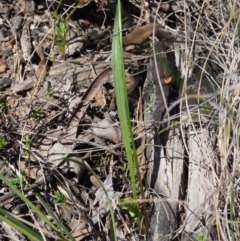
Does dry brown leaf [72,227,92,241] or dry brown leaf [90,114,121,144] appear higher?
dry brown leaf [90,114,121,144]

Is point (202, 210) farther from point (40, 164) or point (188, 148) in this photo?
point (40, 164)

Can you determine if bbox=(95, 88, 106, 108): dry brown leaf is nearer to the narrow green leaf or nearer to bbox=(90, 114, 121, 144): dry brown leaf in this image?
bbox=(90, 114, 121, 144): dry brown leaf

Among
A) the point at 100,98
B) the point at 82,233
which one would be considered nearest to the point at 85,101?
the point at 100,98

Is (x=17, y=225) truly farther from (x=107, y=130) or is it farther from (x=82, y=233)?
(x=107, y=130)

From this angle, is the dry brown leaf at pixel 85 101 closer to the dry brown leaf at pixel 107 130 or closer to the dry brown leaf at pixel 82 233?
the dry brown leaf at pixel 107 130

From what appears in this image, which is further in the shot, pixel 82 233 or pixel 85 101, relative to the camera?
pixel 85 101

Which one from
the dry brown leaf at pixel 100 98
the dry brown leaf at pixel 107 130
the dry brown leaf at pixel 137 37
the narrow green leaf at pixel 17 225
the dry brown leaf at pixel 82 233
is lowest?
the dry brown leaf at pixel 82 233

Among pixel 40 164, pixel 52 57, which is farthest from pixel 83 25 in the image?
pixel 40 164

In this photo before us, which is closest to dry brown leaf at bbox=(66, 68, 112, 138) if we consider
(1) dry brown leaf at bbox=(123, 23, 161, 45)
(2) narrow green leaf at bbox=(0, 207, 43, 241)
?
(1) dry brown leaf at bbox=(123, 23, 161, 45)

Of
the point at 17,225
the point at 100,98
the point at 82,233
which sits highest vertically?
the point at 100,98

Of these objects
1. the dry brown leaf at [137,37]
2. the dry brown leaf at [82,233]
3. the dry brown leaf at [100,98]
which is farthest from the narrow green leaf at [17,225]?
the dry brown leaf at [137,37]

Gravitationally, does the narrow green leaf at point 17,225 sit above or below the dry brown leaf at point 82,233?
above

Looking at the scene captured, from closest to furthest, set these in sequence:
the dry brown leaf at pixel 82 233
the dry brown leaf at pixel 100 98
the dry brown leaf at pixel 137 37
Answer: the dry brown leaf at pixel 82 233, the dry brown leaf at pixel 100 98, the dry brown leaf at pixel 137 37
